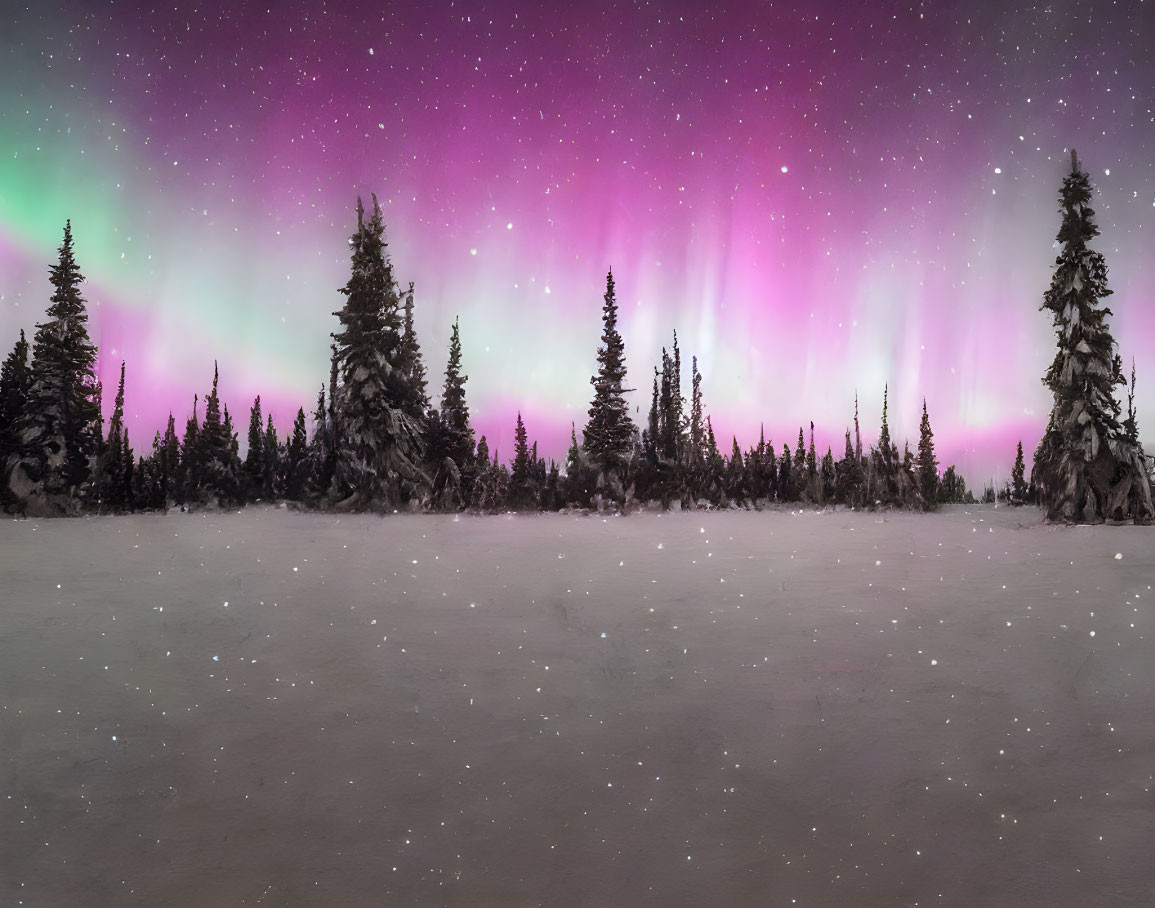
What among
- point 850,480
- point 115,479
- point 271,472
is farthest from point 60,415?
point 850,480

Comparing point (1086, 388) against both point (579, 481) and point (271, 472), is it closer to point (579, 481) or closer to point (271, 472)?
point (579, 481)

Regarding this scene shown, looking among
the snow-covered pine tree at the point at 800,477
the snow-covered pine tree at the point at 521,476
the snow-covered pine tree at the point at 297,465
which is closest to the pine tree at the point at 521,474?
the snow-covered pine tree at the point at 521,476

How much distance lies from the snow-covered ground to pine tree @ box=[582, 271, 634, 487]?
23280 mm

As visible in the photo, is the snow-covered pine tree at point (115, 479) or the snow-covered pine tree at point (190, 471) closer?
the snow-covered pine tree at point (115, 479)

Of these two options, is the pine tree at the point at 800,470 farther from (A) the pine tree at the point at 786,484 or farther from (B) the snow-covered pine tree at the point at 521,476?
(B) the snow-covered pine tree at the point at 521,476

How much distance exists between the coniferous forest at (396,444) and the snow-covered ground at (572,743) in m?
18.4

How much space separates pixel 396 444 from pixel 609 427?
11405mm

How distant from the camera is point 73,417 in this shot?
2947 centimetres

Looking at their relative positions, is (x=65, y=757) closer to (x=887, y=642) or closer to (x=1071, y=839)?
(x=1071, y=839)

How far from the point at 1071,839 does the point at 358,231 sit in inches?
1240

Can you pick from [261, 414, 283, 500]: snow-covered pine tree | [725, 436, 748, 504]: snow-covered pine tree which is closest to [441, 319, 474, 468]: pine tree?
[261, 414, 283, 500]: snow-covered pine tree

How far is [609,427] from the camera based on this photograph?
115 feet

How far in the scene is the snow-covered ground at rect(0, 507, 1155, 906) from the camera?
4.64m

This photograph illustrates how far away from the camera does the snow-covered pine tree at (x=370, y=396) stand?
2886 centimetres
